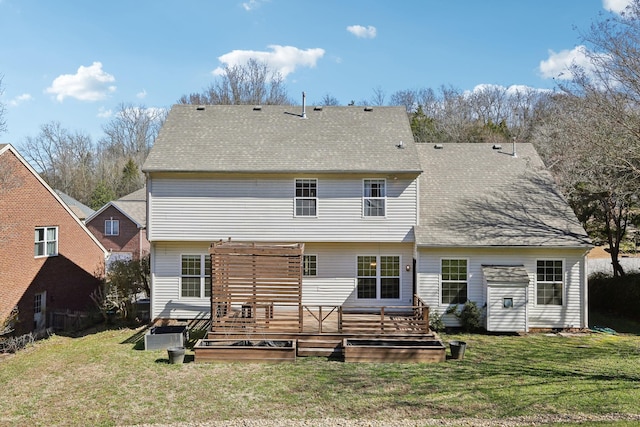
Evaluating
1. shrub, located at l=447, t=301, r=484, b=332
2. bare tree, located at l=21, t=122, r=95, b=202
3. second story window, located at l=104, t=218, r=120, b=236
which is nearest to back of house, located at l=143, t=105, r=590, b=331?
shrub, located at l=447, t=301, r=484, b=332

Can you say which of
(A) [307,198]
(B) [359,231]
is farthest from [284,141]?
(B) [359,231]

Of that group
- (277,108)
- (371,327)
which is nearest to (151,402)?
(371,327)

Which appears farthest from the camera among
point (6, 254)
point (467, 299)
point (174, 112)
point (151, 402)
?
point (174, 112)

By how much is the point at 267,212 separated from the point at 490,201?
28.4 ft

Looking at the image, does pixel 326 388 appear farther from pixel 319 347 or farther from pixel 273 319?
pixel 273 319

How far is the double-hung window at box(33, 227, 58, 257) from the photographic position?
19264mm

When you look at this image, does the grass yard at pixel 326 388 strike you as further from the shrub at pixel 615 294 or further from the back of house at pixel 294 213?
the shrub at pixel 615 294

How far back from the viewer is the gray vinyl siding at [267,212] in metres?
16.1

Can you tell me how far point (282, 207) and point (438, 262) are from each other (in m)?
5.87

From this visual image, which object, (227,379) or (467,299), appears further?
(467,299)

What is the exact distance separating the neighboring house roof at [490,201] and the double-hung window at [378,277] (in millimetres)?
1655

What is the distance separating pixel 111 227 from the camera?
34125 mm

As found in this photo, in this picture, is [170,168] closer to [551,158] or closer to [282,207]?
[282,207]

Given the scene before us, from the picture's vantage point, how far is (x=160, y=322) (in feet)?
53.8
